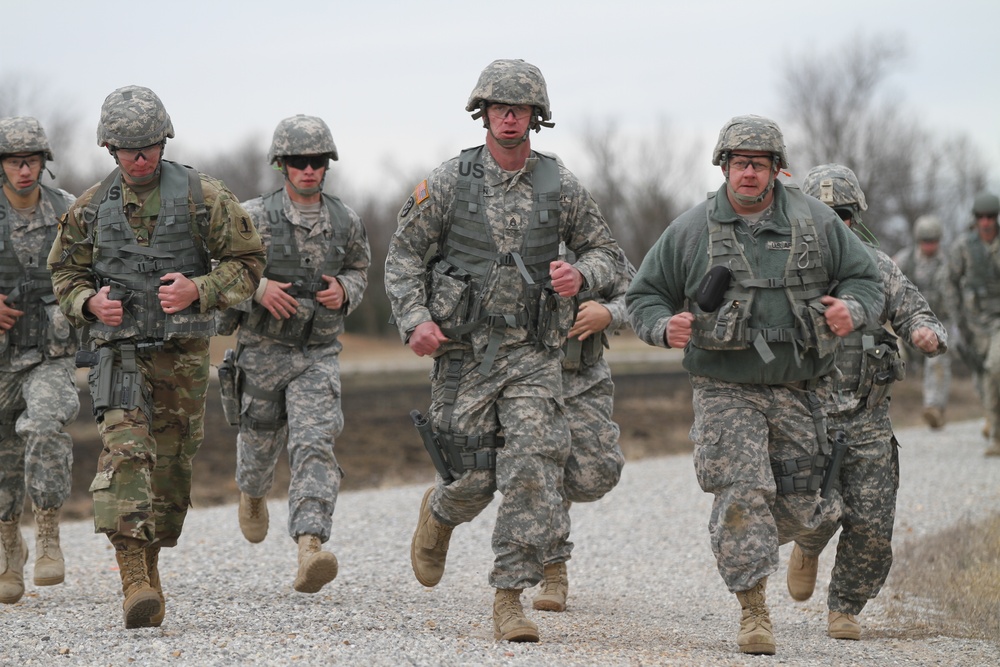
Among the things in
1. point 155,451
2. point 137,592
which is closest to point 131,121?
point 155,451

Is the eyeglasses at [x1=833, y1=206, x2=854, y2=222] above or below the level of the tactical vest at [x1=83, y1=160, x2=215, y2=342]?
above

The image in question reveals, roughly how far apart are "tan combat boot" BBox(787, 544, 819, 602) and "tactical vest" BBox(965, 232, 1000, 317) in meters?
8.10

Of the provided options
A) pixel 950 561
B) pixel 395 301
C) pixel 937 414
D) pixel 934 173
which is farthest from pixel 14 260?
pixel 934 173

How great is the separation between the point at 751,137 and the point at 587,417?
85.7 inches

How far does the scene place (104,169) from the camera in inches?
2082

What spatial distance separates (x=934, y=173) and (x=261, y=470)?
5505cm

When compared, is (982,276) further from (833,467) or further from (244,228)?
(244,228)

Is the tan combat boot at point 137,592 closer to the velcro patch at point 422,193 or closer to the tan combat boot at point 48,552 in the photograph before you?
the tan combat boot at point 48,552

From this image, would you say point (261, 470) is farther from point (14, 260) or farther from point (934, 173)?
point (934, 173)

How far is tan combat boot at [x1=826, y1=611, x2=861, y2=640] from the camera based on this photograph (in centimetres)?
786

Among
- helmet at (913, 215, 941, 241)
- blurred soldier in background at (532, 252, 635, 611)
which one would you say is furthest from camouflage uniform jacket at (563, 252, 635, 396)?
helmet at (913, 215, 941, 241)

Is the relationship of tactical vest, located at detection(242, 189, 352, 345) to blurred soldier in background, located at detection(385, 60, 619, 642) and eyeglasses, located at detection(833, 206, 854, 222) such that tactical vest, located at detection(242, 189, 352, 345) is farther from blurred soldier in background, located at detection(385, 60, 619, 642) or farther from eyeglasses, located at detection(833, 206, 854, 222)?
eyeglasses, located at detection(833, 206, 854, 222)

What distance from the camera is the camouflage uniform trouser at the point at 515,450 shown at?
7117mm

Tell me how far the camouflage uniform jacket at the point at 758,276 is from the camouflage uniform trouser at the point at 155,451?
7.74 feet
